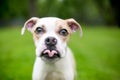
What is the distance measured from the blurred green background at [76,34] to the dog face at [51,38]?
0.54 metres

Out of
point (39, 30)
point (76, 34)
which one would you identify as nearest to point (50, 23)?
point (39, 30)

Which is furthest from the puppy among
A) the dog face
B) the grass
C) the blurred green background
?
the blurred green background

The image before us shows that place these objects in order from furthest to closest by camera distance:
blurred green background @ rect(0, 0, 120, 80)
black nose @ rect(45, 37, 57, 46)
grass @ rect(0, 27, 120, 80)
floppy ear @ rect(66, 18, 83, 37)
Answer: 1. blurred green background @ rect(0, 0, 120, 80)
2. grass @ rect(0, 27, 120, 80)
3. floppy ear @ rect(66, 18, 83, 37)
4. black nose @ rect(45, 37, 57, 46)

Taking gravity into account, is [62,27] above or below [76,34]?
below

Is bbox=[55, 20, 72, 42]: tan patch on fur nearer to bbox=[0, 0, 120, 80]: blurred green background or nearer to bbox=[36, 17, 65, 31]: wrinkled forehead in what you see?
bbox=[36, 17, 65, 31]: wrinkled forehead

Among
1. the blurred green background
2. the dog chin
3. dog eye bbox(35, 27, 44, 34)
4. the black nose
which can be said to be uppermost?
the blurred green background

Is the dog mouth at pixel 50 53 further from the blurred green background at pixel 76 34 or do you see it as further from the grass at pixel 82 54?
the blurred green background at pixel 76 34

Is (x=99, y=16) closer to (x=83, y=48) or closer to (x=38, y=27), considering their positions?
(x=83, y=48)

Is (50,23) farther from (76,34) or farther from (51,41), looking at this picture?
(76,34)

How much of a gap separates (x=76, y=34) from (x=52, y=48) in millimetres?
713

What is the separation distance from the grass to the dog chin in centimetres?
38

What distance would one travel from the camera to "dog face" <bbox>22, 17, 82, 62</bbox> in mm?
1184

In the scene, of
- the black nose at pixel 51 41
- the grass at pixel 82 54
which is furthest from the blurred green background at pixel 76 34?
the black nose at pixel 51 41

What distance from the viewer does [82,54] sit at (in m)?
1.90
